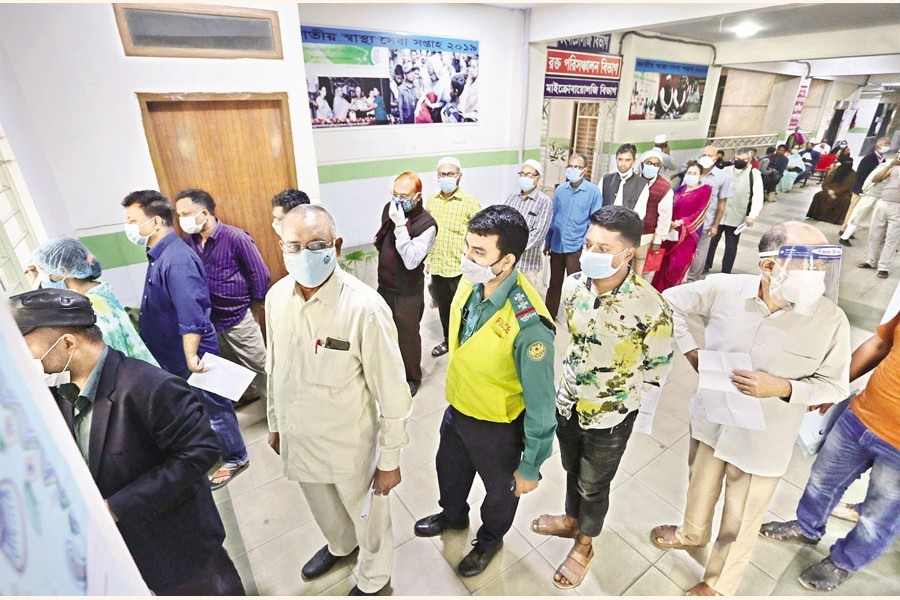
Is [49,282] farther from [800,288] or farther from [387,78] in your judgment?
[387,78]

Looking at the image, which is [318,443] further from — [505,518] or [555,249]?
[555,249]

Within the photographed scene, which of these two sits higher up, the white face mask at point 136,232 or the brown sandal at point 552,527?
the white face mask at point 136,232

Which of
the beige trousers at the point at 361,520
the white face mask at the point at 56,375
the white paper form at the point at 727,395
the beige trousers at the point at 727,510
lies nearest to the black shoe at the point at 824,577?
the beige trousers at the point at 727,510

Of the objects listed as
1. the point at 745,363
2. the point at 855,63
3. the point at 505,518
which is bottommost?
the point at 505,518

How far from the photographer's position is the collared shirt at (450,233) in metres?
3.59

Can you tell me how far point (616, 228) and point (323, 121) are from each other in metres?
4.41

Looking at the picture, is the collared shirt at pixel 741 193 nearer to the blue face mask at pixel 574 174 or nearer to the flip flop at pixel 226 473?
the blue face mask at pixel 574 174

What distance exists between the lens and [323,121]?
16.7 ft

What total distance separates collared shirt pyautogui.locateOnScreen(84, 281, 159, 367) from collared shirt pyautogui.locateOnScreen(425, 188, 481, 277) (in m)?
2.17

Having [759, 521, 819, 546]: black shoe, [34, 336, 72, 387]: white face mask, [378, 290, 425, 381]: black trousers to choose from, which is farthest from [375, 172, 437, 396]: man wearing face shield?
[759, 521, 819, 546]: black shoe

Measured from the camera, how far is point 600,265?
69.9 inches

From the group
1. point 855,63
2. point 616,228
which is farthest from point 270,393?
point 855,63

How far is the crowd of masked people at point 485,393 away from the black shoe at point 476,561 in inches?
0.5

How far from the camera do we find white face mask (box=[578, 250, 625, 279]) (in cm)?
177
